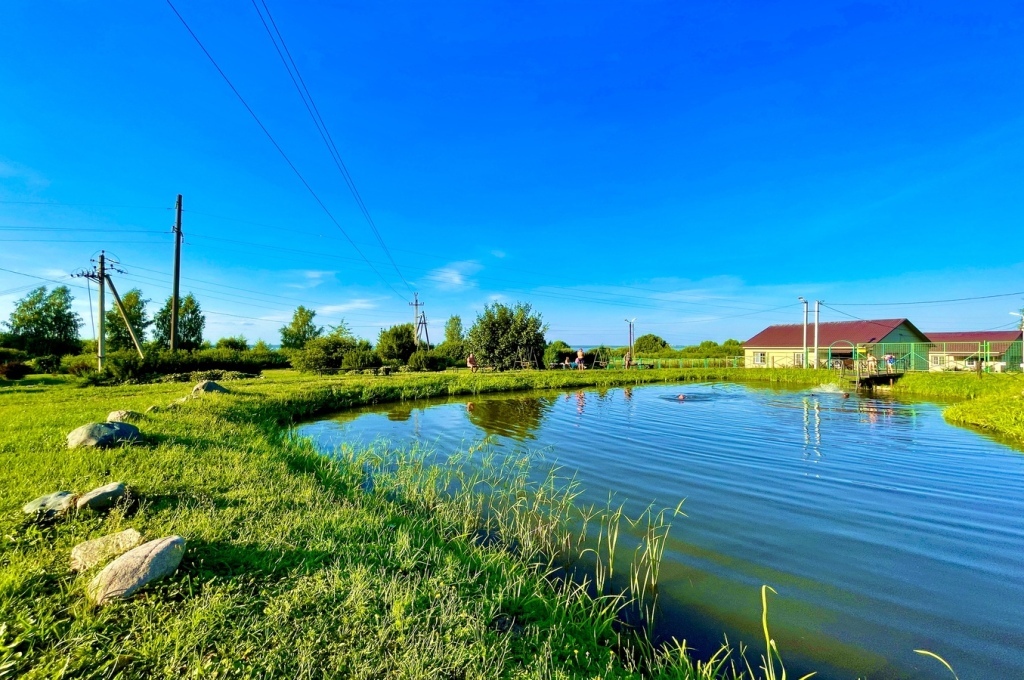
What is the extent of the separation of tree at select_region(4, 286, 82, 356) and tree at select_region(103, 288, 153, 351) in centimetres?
353

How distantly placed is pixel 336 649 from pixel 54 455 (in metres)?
5.87

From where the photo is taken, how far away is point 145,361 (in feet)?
62.6

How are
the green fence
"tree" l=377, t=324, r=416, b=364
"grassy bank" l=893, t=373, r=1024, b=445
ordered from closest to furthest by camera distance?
"grassy bank" l=893, t=373, r=1024, b=445 < the green fence < "tree" l=377, t=324, r=416, b=364

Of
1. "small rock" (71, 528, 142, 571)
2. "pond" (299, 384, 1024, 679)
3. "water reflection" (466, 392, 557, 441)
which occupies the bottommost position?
"pond" (299, 384, 1024, 679)

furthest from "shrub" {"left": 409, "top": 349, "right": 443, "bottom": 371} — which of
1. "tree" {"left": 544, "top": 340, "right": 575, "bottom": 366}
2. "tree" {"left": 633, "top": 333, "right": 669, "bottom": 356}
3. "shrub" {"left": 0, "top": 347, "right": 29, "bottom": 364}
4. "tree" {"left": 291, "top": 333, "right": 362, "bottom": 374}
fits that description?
"tree" {"left": 633, "top": 333, "right": 669, "bottom": 356}

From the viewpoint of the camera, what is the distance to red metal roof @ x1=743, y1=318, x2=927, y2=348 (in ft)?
123

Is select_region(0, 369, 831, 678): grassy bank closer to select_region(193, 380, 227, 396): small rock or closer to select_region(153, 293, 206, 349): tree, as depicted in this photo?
select_region(193, 380, 227, 396): small rock

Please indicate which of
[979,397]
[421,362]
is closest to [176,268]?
[421,362]

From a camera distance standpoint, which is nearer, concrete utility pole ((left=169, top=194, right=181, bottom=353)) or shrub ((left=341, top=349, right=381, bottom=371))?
concrete utility pole ((left=169, top=194, right=181, bottom=353))

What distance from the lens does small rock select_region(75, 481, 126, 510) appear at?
3918 millimetres

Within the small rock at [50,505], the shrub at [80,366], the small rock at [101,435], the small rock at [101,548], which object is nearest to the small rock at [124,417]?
the small rock at [101,435]

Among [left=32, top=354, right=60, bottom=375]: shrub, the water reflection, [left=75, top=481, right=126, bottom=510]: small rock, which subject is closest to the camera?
[left=75, top=481, right=126, bottom=510]: small rock

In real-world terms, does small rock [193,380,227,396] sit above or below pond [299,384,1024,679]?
above

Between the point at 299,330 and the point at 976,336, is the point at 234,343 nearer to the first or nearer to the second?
the point at 299,330
